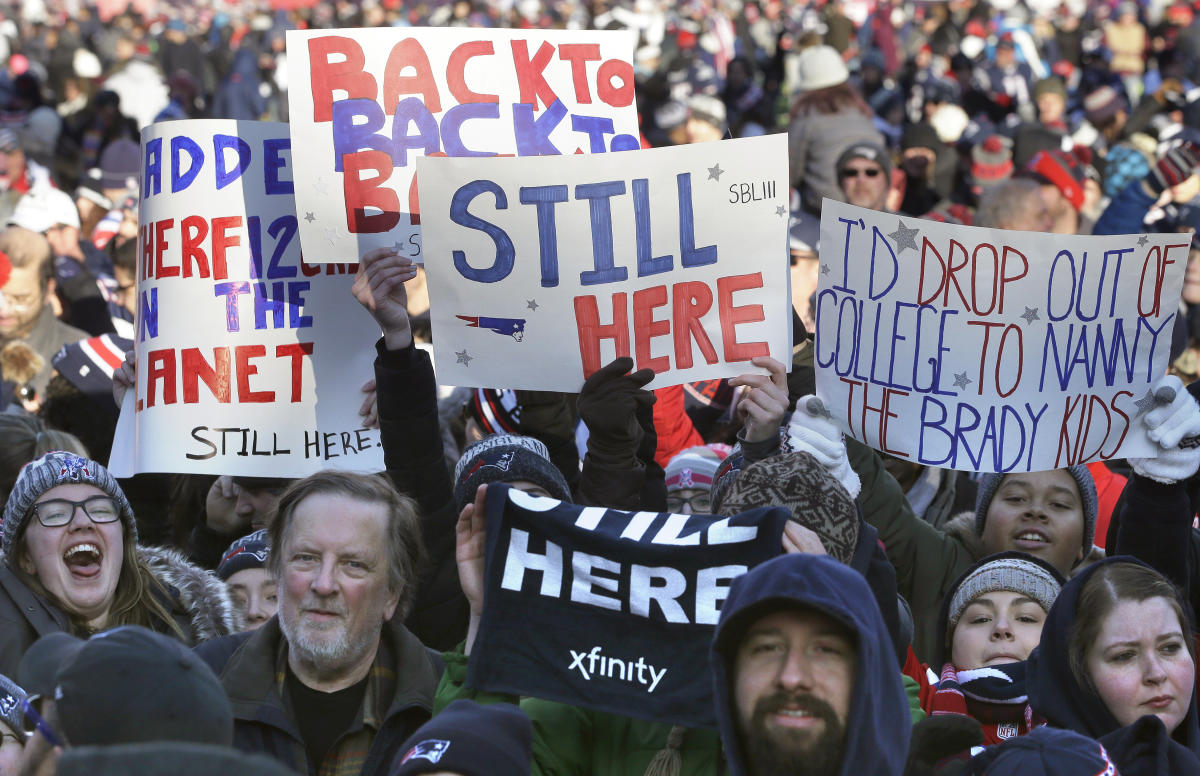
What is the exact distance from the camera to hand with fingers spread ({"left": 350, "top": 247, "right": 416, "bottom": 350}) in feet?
15.3

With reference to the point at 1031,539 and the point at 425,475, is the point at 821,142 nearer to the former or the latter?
the point at 1031,539

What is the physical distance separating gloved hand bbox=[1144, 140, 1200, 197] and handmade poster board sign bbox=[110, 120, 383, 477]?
5051mm

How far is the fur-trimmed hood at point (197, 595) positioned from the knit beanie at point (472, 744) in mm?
1459

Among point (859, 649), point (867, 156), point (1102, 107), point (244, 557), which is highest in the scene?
point (859, 649)

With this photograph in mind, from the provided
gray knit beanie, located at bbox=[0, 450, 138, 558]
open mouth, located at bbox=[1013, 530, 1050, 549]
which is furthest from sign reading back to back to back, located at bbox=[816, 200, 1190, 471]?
gray knit beanie, located at bbox=[0, 450, 138, 558]

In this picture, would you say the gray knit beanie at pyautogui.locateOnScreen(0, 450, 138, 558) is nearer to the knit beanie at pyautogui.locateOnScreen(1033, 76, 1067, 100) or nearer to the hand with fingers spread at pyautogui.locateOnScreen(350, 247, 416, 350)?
the hand with fingers spread at pyautogui.locateOnScreen(350, 247, 416, 350)

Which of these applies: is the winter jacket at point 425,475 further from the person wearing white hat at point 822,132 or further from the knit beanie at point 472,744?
the person wearing white hat at point 822,132

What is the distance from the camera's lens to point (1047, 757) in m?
2.96

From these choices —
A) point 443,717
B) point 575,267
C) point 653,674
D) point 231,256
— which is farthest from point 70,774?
point 231,256

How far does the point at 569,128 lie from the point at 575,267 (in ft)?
2.07

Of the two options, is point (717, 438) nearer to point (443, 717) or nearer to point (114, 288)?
point (443, 717)

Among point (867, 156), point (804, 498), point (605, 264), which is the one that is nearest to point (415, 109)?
point (605, 264)

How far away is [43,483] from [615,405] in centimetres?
150

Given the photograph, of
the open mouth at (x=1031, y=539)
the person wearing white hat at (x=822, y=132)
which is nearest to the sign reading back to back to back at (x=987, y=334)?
the open mouth at (x=1031, y=539)
